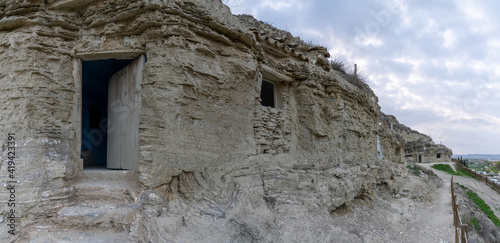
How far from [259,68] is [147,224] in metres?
3.38

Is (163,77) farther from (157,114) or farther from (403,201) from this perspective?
(403,201)

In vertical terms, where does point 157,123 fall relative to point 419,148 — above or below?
above

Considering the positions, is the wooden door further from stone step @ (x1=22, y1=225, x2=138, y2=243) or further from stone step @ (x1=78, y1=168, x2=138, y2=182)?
stone step @ (x1=22, y1=225, x2=138, y2=243)

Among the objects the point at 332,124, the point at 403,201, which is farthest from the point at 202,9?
the point at 403,201

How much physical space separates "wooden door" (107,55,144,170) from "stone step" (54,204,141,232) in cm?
84

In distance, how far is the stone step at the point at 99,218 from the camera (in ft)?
11.3

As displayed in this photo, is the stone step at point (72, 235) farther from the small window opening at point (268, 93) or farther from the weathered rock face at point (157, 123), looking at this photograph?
the small window opening at point (268, 93)

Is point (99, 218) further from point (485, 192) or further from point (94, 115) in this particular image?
point (485, 192)

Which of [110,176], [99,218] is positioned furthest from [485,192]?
[99,218]

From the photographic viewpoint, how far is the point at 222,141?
14.9 feet

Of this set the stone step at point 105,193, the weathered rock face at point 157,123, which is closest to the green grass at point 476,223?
the weathered rock face at point 157,123

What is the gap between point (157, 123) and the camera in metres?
3.79

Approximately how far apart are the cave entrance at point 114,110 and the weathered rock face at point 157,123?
472 mm

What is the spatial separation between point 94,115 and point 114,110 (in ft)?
7.82
